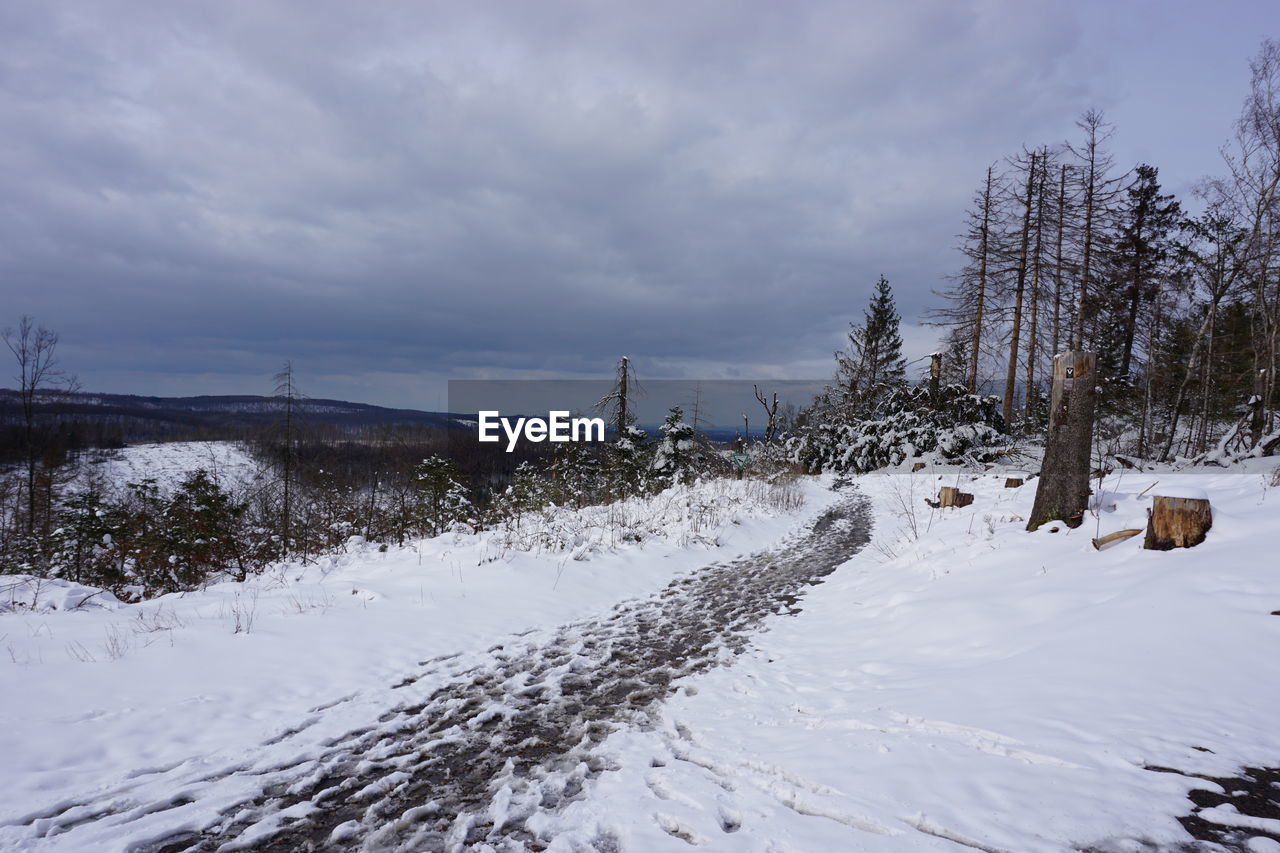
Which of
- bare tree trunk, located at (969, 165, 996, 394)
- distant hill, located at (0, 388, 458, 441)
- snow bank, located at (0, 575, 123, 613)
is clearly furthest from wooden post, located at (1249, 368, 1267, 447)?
distant hill, located at (0, 388, 458, 441)

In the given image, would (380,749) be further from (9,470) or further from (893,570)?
(9,470)

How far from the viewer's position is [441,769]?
3082 millimetres

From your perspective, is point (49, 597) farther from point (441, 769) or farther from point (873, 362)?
point (873, 362)

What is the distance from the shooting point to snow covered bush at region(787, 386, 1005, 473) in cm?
2158

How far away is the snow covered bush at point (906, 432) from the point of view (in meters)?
21.6

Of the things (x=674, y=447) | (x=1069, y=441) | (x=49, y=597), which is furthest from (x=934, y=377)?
(x=49, y=597)

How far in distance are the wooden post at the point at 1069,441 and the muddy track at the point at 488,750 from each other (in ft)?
13.3

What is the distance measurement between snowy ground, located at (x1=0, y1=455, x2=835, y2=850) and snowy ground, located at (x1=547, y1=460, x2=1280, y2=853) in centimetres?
215

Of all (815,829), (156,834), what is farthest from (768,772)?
(156,834)

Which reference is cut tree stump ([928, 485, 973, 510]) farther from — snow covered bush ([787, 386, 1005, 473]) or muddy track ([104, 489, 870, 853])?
snow covered bush ([787, 386, 1005, 473])

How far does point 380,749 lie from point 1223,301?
904 inches

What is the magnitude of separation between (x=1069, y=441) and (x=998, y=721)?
16.6 feet

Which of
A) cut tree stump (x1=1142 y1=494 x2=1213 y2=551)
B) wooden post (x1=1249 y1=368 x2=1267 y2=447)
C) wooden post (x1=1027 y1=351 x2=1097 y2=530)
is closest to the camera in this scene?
cut tree stump (x1=1142 y1=494 x2=1213 y2=551)

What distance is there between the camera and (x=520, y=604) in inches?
256
